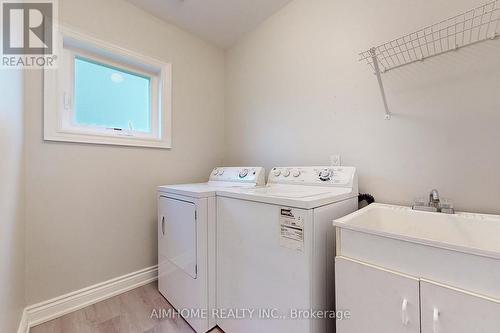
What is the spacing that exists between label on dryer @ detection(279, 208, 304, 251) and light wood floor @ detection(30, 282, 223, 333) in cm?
87

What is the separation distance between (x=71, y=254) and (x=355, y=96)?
2344 millimetres

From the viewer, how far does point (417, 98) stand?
1257 mm

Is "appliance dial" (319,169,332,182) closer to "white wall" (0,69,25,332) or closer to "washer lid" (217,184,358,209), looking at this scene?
"washer lid" (217,184,358,209)

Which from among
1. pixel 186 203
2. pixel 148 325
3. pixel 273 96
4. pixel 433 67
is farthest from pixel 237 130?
pixel 148 325

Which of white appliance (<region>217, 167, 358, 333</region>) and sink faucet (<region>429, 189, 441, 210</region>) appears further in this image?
sink faucet (<region>429, 189, 441, 210</region>)

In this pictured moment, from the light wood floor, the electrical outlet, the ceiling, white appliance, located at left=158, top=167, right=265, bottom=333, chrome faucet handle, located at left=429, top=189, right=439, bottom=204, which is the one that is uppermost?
the ceiling

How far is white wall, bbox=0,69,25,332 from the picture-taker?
0.92 m

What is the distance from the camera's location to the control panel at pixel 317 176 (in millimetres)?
1378

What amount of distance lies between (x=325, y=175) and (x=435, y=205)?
591 millimetres

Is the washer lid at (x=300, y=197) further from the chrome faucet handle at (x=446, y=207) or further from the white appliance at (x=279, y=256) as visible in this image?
the chrome faucet handle at (x=446, y=207)

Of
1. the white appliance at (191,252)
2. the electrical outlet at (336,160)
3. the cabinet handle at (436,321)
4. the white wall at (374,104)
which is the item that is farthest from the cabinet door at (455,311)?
the white appliance at (191,252)

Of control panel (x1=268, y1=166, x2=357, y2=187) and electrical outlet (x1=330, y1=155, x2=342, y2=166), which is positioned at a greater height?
electrical outlet (x1=330, y1=155, x2=342, y2=166)

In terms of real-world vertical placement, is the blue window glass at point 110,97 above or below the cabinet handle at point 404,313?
above

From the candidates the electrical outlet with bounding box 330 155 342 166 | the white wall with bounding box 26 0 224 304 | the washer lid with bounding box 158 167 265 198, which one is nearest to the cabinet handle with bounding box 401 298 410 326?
the electrical outlet with bounding box 330 155 342 166
